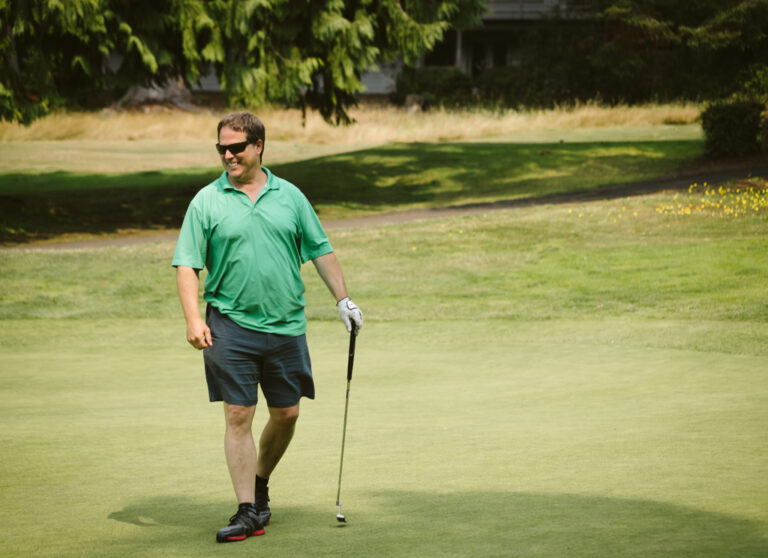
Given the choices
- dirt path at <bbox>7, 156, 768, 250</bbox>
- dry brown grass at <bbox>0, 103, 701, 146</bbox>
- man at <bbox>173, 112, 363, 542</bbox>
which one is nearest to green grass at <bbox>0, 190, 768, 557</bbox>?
man at <bbox>173, 112, 363, 542</bbox>

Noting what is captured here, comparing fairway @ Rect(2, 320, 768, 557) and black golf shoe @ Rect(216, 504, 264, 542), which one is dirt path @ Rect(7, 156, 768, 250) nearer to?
fairway @ Rect(2, 320, 768, 557)

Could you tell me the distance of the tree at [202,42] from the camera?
20.2m

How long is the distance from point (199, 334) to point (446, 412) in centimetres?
338

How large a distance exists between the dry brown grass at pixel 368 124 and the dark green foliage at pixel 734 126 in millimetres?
13150

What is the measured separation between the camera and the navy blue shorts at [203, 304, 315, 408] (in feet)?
15.8

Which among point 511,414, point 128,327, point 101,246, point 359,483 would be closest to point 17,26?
point 101,246

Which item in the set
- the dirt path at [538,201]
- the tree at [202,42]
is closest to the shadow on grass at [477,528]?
the tree at [202,42]

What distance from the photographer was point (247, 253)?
4801mm

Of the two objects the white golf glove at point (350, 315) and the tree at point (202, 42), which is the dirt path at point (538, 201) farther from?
the white golf glove at point (350, 315)

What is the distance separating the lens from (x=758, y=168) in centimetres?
2378

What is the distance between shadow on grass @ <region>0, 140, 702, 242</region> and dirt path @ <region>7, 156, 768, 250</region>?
3.48 ft

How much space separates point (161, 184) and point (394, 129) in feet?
38.8

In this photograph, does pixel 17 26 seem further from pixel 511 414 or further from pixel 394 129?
pixel 394 129

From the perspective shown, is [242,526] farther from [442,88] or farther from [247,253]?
[442,88]
